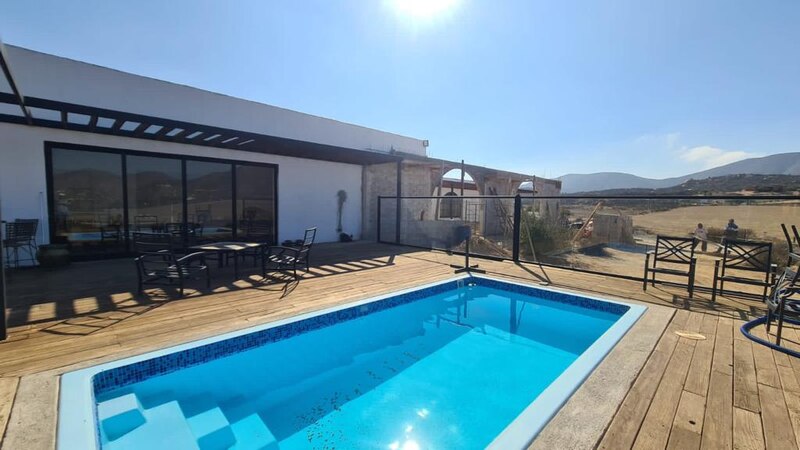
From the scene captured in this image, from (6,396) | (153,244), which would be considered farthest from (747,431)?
(153,244)

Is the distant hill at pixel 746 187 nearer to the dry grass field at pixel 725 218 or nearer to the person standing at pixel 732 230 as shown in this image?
the dry grass field at pixel 725 218

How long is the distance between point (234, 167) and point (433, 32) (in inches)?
201

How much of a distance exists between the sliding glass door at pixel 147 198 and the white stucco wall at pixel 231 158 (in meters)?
0.14

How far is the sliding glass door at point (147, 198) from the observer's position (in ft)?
18.9

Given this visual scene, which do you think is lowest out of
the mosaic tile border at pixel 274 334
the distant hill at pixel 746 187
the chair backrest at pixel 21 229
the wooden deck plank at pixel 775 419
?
the mosaic tile border at pixel 274 334

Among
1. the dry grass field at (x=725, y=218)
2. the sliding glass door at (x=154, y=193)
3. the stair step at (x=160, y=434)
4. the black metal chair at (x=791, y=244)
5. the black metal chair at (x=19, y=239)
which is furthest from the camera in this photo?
the dry grass field at (x=725, y=218)

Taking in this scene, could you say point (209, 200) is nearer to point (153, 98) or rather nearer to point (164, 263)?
point (153, 98)

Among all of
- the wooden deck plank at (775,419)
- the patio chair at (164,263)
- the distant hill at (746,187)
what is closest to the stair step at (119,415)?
the patio chair at (164,263)

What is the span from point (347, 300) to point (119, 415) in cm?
215

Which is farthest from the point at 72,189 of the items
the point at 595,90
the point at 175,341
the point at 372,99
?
the point at 595,90

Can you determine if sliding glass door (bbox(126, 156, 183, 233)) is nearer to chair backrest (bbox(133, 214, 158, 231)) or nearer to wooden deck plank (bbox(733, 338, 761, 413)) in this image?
chair backrest (bbox(133, 214, 158, 231))

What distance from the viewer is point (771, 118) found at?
368 inches

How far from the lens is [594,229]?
477 inches

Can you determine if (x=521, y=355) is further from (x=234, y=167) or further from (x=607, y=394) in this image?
(x=234, y=167)
